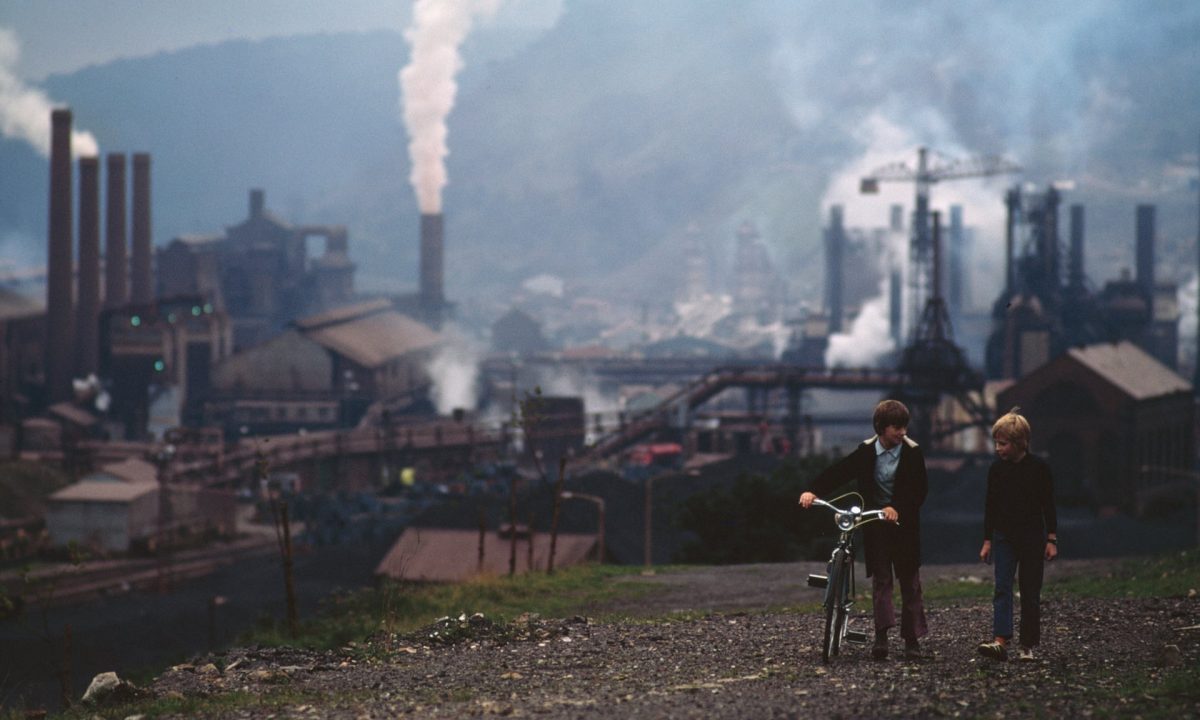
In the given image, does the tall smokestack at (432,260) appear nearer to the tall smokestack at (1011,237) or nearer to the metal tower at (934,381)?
the tall smokestack at (1011,237)

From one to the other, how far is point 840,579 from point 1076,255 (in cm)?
10140

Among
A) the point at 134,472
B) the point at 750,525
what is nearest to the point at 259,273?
the point at 134,472

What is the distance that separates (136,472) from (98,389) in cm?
3002

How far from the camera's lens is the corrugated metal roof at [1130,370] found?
54.9 m

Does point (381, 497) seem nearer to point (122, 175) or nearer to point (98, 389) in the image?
point (98, 389)

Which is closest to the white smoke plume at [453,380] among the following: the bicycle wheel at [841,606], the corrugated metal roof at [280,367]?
the corrugated metal roof at [280,367]

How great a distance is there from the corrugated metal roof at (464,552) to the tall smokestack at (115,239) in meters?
59.6

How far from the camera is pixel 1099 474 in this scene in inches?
2156

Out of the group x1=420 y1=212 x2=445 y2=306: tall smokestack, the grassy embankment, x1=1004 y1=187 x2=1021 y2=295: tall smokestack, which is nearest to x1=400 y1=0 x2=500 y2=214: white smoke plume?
x1=420 y1=212 x2=445 y2=306: tall smokestack

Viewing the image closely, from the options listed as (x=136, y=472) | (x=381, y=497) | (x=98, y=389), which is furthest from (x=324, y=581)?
(x=98, y=389)

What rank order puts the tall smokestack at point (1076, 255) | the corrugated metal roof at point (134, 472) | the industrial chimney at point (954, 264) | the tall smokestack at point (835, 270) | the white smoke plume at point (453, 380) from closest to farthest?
the corrugated metal roof at point (134, 472), the tall smokestack at point (1076, 255), the white smoke plume at point (453, 380), the tall smokestack at point (835, 270), the industrial chimney at point (954, 264)

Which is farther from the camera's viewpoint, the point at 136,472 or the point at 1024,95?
the point at 1024,95

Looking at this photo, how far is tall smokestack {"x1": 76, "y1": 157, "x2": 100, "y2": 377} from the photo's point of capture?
83.5m

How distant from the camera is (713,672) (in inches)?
377
